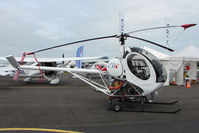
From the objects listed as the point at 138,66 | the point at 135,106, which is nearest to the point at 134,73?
the point at 138,66

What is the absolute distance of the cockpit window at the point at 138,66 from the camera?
6.85 meters

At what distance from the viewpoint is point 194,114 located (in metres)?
6.49

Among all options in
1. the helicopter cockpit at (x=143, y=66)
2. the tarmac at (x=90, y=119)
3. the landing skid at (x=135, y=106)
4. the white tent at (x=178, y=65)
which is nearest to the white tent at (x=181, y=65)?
the white tent at (x=178, y=65)

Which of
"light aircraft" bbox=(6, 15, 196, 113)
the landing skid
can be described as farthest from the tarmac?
"light aircraft" bbox=(6, 15, 196, 113)

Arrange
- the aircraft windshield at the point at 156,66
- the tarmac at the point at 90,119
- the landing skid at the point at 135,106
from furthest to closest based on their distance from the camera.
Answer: the landing skid at the point at 135,106 < the aircraft windshield at the point at 156,66 < the tarmac at the point at 90,119

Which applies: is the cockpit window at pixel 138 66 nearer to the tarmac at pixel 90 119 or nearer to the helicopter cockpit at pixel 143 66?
the helicopter cockpit at pixel 143 66

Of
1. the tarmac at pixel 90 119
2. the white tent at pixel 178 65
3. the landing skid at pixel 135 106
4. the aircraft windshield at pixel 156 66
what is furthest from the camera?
the white tent at pixel 178 65

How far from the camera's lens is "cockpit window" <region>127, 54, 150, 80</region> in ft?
22.5

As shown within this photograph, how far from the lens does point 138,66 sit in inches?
281

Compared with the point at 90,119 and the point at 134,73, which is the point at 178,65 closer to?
the point at 134,73

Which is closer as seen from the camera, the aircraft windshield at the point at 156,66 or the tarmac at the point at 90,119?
the tarmac at the point at 90,119

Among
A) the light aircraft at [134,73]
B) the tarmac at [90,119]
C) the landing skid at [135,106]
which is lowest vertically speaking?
the tarmac at [90,119]

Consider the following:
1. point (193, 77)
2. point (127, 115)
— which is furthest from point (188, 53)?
point (127, 115)

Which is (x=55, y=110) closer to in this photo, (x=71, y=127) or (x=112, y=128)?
(x=71, y=127)
